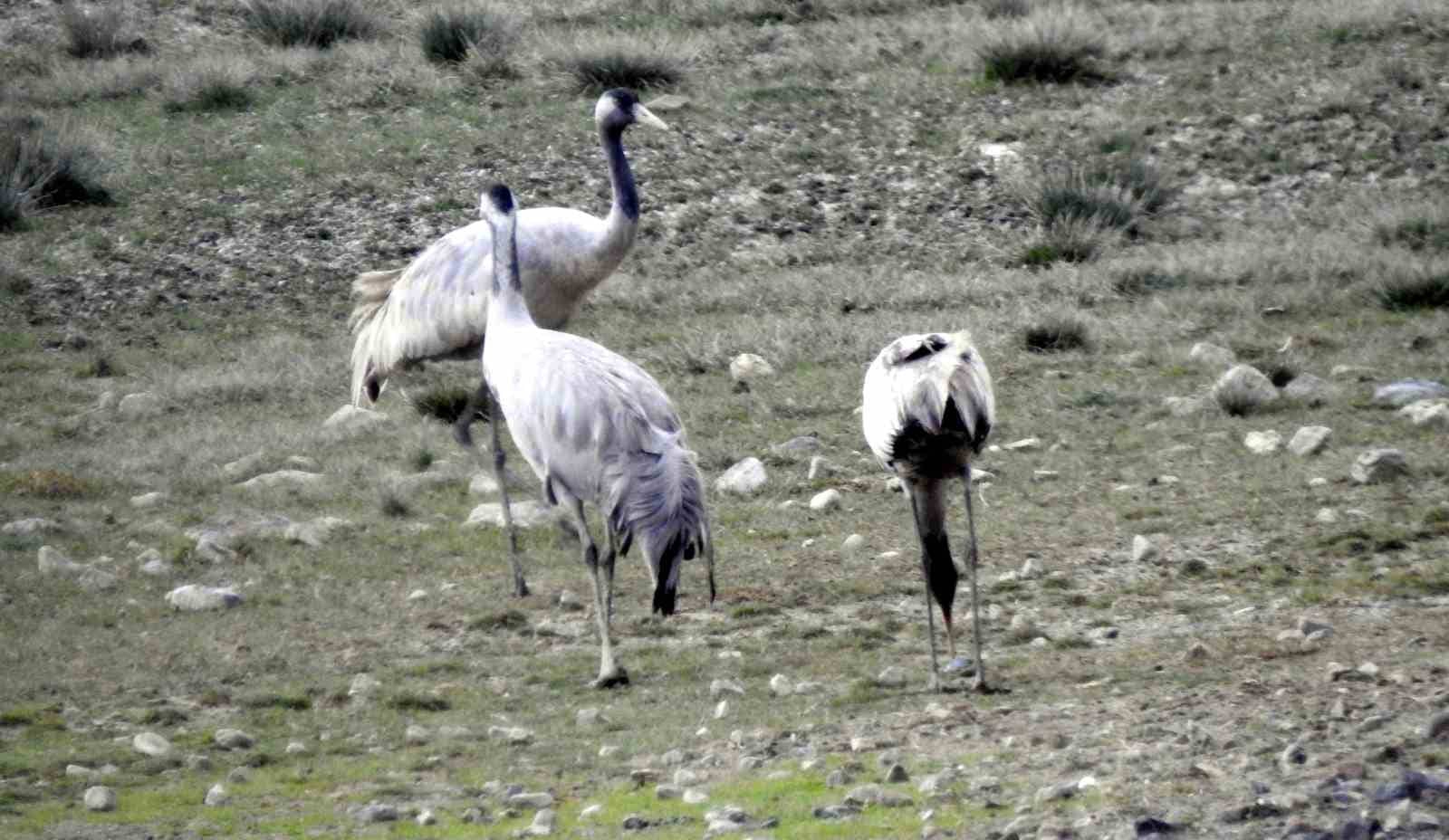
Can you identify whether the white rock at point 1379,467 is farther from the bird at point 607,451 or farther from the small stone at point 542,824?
the small stone at point 542,824

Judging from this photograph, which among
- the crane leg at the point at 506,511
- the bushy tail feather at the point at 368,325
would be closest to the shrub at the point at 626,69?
the bushy tail feather at the point at 368,325

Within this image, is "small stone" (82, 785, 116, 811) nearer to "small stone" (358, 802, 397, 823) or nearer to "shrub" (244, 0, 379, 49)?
"small stone" (358, 802, 397, 823)

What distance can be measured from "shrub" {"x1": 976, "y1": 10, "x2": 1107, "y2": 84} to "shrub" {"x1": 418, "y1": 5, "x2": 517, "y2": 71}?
4989 mm

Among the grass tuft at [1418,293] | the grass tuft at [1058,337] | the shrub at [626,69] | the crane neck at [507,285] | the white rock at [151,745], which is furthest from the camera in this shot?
the shrub at [626,69]

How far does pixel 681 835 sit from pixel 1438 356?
8223 mm

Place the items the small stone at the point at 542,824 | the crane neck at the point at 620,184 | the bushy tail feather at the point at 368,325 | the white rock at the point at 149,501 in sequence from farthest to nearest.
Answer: the bushy tail feather at the point at 368,325, the white rock at the point at 149,501, the crane neck at the point at 620,184, the small stone at the point at 542,824

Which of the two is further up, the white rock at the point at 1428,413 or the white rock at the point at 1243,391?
the white rock at the point at 1243,391

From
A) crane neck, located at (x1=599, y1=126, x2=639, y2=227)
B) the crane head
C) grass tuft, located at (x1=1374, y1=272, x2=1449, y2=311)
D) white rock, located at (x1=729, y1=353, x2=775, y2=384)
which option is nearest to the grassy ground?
grass tuft, located at (x1=1374, y1=272, x2=1449, y2=311)

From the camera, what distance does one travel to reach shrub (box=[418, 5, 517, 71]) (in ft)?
69.9

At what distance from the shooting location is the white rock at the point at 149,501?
11648mm

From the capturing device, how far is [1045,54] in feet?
65.3

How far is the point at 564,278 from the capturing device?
38.4 ft

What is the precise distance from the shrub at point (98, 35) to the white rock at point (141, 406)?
9522mm

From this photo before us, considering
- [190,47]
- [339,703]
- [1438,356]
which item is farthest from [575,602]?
[190,47]
